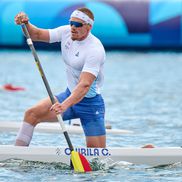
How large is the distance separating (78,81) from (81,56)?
0.37 meters

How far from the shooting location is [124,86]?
102 ft

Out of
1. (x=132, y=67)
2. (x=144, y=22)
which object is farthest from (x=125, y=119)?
(x=144, y=22)

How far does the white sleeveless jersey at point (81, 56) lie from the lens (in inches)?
524

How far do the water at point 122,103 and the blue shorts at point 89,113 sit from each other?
0.55 metres

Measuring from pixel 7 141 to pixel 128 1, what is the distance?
28.7 meters

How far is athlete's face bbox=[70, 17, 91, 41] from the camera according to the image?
13422mm

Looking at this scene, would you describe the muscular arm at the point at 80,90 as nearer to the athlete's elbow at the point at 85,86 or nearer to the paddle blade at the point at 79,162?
the athlete's elbow at the point at 85,86

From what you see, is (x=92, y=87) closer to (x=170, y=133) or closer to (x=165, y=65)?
(x=170, y=133)

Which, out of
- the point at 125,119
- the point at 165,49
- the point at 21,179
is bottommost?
the point at 21,179

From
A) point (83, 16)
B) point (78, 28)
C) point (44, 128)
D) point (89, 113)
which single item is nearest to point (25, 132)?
point (89, 113)

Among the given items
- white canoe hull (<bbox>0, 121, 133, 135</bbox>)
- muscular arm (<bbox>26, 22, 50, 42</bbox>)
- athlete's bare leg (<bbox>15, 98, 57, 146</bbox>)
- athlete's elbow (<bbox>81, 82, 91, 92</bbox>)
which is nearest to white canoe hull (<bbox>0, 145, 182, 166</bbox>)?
athlete's bare leg (<bbox>15, 98, 57, 146</bbox>)

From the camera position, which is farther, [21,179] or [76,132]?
[76,132]

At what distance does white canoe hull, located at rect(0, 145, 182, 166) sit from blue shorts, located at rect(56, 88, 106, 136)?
Answer: 0.28m

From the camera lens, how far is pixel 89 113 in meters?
13.7
